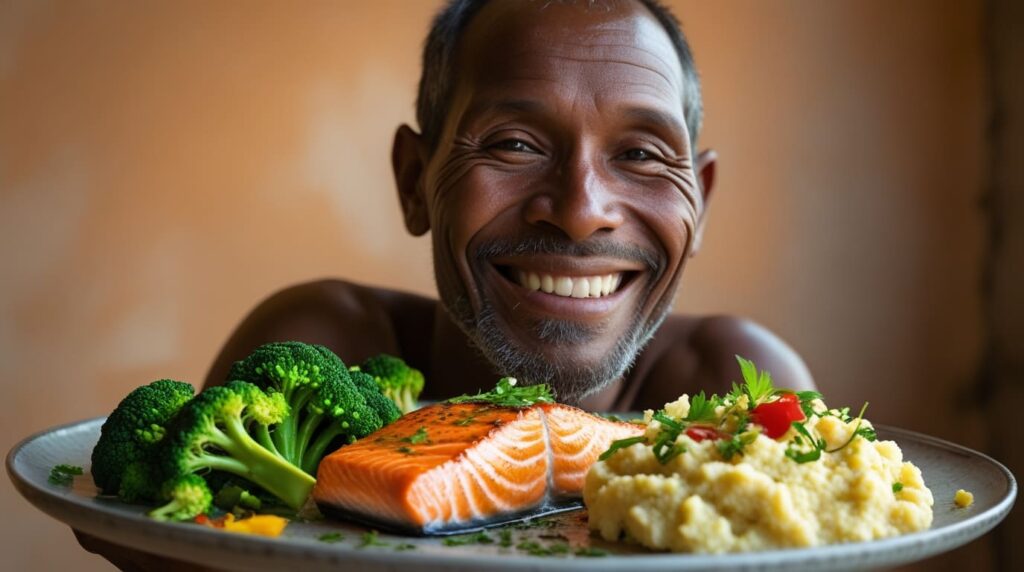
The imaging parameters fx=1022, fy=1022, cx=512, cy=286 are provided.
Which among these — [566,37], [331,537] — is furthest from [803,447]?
[566,37]

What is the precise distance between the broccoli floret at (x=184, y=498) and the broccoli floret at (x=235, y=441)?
3.2 inches

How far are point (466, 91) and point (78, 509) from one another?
1.79 metres

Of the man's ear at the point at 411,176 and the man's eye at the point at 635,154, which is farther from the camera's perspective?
the man's ear at the point at 411,176

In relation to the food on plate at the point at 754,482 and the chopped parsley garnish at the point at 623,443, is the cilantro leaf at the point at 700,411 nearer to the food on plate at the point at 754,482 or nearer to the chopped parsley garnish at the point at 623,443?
the food on plate at the point at 754,482

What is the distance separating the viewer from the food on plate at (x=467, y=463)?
1.77 metres

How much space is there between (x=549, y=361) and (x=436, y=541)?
1260 mm

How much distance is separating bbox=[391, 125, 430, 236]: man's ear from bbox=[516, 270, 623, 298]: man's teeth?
0.66m

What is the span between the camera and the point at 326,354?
2.21m

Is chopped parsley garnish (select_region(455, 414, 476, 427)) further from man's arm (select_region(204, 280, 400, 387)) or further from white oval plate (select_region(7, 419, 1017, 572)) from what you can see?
man's arm (select_region(204, 280, 400, 387))

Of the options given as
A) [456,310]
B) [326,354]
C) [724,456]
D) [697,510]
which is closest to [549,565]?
[697,510]

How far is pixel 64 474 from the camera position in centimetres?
201

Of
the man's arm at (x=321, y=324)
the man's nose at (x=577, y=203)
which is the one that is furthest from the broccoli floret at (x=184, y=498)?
the man's arm at (x=321, y=324)

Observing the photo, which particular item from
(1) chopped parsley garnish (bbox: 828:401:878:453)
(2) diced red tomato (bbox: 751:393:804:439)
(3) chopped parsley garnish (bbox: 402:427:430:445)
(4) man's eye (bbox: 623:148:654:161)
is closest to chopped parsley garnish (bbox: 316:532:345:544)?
(3) chopped parsley garnish (bbox: 402:427:430:445)

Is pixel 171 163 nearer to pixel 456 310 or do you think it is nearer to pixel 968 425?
pixel 456 310
